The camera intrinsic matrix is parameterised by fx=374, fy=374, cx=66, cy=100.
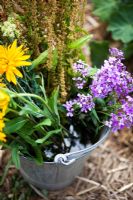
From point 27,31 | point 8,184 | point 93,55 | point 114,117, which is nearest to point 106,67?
point 114,117

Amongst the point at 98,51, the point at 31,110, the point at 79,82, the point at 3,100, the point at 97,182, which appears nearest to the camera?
the point at 3,100

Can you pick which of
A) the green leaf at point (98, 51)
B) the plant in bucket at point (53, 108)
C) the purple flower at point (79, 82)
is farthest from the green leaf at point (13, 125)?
the green leaf at point (98, 51)

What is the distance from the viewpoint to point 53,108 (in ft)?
3.45

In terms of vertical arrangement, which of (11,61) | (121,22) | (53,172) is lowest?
(53,172)

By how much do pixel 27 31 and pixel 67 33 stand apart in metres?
0.12

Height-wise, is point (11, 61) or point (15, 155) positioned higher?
point (11, 61)

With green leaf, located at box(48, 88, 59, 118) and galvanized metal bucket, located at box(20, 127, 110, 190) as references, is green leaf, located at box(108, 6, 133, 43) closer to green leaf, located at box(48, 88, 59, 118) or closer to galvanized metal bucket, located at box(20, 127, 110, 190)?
galvanized metal bucket, located at box(20, 127, 110, 190)

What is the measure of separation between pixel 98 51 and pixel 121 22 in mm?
183

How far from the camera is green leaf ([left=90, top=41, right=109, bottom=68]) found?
1768 millimetres

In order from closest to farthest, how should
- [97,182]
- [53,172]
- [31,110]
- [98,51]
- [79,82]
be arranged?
1. [31,110]
2. [79,82]
3. [53,172]
4. [97,182]
5. [98,51]

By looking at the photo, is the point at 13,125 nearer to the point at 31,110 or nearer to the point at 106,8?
the point at 31,110

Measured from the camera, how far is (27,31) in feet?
3.49

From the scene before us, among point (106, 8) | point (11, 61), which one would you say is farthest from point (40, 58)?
point (106, 8)

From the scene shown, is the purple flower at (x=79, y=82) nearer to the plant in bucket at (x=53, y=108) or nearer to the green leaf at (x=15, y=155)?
the plant in bucket at (x=53, y=108)
